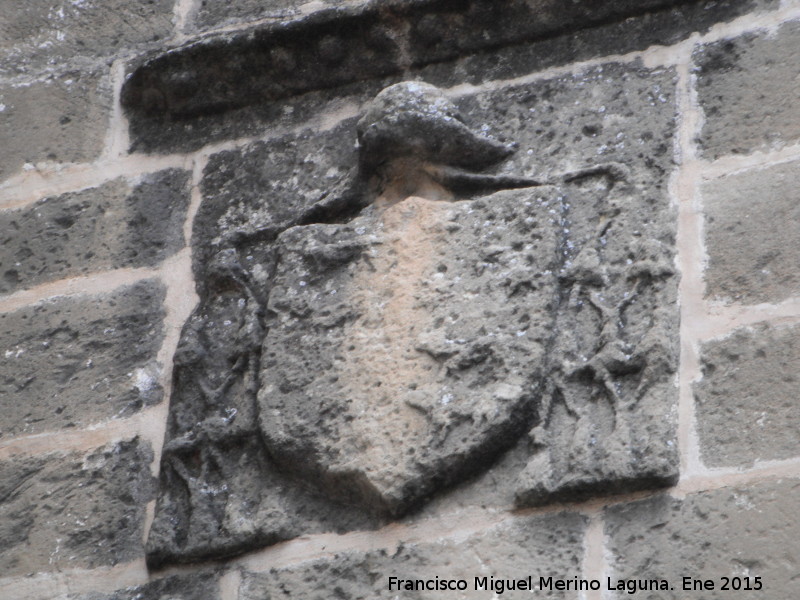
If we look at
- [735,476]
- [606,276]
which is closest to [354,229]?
[606,276]

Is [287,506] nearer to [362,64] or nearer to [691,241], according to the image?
[691,241]

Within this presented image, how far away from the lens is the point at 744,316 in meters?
2.27

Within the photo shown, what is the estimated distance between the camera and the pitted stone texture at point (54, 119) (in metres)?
3.02

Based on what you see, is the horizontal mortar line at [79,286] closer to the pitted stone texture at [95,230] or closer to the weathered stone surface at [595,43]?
the pitted stone texture at [95,230]

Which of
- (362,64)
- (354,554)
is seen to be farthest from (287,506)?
(362,64)

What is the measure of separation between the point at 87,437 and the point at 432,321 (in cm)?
65

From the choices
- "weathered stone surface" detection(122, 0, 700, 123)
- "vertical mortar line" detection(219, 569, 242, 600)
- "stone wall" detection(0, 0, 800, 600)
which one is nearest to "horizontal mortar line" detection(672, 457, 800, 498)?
"stone wall" detection(0, 0, 800, 600)

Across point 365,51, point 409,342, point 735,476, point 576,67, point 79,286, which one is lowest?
point 735,476

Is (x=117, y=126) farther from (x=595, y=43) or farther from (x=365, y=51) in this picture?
(x=595, y=43)

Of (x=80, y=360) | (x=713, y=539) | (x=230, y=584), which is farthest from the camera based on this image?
(x=80, y=360)

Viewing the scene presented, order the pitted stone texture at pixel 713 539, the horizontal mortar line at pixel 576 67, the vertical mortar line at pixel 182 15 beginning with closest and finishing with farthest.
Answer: the pitted stone texture at pixel 713 539 < the horizontal mortar line at pixel 576 67 < the vertical mortar line at pixel 182 15

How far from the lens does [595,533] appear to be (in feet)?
7.02

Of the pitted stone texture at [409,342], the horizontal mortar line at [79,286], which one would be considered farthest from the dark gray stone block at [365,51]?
the pitted stone texture at [409,342]

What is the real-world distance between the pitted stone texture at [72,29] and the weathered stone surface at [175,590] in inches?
48.8
